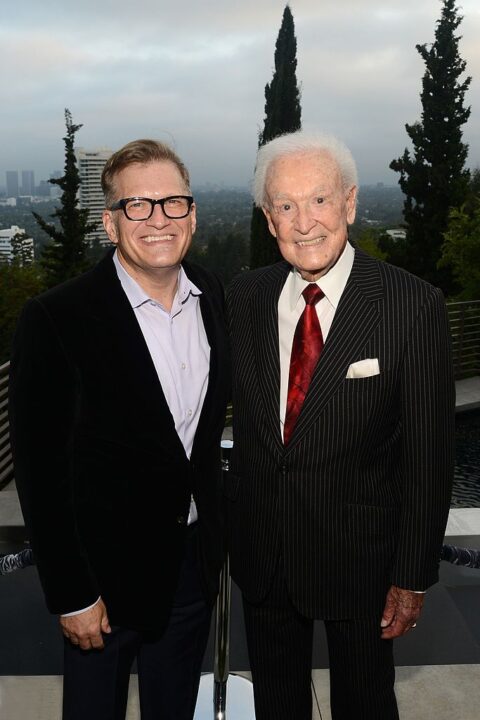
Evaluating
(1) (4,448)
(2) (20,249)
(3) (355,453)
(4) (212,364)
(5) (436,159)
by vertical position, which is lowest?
(1) (4,448)

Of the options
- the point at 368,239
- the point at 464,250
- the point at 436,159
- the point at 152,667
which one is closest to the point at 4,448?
the point at 152,667

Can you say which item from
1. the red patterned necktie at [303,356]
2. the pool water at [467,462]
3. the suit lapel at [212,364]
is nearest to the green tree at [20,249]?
the pool water at [467,462]

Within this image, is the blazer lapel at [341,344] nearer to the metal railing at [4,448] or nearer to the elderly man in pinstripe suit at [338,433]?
the elderly man in pinstripe suit at [338,433]

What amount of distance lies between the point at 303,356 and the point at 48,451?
631 millimetres

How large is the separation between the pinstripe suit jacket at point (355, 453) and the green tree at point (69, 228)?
29404 millimetres

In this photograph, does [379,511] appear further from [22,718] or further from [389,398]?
[22,718]

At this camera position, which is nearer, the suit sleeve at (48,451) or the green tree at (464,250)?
the suit sleeve at (48,451)

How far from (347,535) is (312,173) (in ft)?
2.90

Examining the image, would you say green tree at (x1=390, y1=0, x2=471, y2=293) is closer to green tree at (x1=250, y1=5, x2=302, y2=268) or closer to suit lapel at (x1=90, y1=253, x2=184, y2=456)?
green tree at (x1=250, y1=5, x2=302, y2=268)

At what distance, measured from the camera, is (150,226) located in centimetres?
159

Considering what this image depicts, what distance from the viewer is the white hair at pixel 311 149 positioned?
161cm

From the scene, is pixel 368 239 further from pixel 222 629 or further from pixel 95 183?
pixel 222 629

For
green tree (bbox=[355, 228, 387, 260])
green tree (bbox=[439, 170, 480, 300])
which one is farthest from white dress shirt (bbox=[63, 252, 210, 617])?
green tree (bbox=[355, 228, 387, 260])

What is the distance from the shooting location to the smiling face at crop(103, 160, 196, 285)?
1.59m
